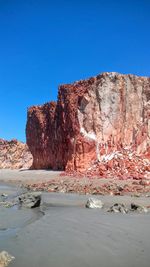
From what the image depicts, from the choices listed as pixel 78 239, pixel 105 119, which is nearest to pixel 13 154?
pixel 105 119

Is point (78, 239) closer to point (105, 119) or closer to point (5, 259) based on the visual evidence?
point (5, 259)

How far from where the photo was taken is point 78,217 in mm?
8609

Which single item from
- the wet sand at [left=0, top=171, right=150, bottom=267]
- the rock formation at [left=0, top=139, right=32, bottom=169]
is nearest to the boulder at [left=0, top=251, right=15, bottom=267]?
the wet sand at [left=0, top=171, right=150, bottom=267]

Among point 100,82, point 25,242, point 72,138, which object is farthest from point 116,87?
point 25,242

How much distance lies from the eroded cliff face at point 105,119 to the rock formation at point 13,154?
38.2m

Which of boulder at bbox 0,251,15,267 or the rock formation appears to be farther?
the rock formation

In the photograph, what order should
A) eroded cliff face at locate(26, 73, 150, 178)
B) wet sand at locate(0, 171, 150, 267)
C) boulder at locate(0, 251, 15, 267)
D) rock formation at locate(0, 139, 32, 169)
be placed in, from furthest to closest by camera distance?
rock formation at locate(0, 139, 32, 169) < eroded cliff face at locate(26, 73, 150, 178) < wet sand at locate(0, 171, 150, 267) < boulder at locate(0, 251, 15, 267)

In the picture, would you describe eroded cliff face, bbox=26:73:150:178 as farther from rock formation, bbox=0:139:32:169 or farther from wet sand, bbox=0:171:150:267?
rock formation, bbox=0:139:32:169

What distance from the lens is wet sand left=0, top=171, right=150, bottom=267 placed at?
4938 mm

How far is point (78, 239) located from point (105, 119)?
78.1ft

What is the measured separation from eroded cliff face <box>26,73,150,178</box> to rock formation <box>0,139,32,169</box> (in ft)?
125

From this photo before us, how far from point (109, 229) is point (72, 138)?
23548 mm

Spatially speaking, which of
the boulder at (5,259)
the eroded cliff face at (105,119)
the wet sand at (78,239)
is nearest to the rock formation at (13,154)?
the eroded cliff face at (105,119)

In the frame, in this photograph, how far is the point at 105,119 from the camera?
29.7 metres
